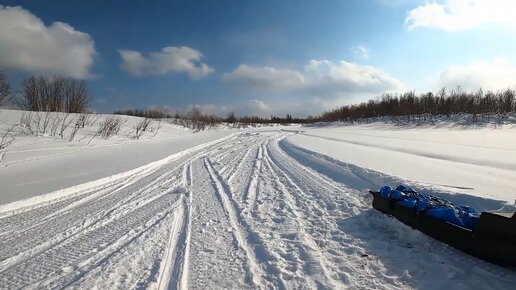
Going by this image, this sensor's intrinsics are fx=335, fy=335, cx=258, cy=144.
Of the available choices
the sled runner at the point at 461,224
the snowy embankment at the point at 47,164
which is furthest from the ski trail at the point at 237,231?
the snowy embankment at the point at 47,164

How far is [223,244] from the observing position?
393cm

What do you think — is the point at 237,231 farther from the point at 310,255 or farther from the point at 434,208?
the point at 434,208

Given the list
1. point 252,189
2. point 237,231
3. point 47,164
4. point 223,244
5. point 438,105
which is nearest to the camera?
point 223,244

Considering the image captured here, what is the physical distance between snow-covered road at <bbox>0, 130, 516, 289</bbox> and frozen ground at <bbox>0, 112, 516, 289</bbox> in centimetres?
2

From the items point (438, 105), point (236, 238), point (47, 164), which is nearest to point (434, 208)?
point (236, 238)

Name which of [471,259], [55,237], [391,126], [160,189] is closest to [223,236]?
[55,237]

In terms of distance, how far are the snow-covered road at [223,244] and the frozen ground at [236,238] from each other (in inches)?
0.6

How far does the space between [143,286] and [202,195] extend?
3495 mm

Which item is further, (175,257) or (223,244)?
(223,244)

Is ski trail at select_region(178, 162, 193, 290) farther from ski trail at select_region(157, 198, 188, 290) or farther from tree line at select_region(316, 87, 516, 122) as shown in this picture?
tree line at select_region(316, 87, 516, 122)

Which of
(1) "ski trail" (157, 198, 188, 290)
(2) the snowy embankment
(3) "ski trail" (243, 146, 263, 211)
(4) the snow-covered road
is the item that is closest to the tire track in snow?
(4) the snow-covered road

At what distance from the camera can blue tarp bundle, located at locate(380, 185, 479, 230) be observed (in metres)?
3.68

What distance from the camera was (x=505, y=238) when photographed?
316 cm

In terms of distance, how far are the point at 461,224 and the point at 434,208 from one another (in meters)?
0.44
